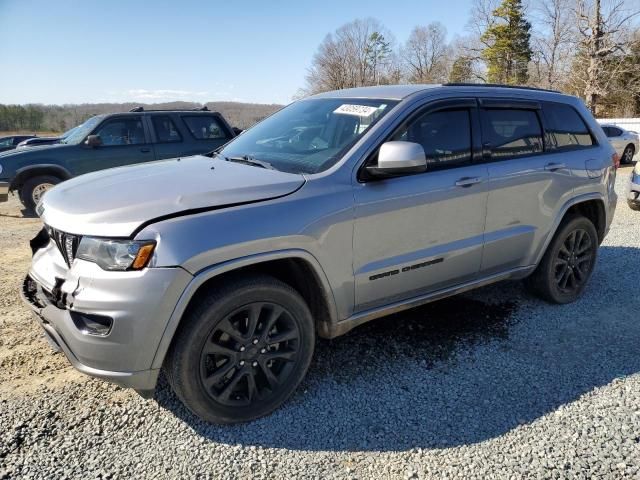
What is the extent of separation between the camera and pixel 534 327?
13.2ft

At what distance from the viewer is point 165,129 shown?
30.8ft

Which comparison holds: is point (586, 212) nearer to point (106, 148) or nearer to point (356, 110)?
point (356, 110)

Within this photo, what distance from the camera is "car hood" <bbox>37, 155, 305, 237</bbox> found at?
241 cm

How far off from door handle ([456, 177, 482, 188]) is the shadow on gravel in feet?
4.00

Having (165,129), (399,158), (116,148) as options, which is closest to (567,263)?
(399,158)

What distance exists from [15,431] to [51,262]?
0.94 m

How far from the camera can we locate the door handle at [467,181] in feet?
11.1

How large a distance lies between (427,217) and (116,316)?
1.99 meters

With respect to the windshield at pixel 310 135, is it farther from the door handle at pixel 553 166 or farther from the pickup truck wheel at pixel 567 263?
the pickup truck wheel at pixel 567 263

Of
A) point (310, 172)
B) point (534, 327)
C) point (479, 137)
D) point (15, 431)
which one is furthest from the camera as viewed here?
point (534, 327)

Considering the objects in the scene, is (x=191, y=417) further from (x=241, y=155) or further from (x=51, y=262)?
(x=241, y=155)

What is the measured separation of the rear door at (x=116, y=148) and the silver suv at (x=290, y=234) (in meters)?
5.93

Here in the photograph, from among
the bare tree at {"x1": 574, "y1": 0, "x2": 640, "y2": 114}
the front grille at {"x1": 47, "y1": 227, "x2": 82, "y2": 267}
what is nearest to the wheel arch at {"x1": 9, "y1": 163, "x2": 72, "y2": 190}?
the front grille at {"x1": 47, "y1": 227, "x2": 82, "y2": 267}

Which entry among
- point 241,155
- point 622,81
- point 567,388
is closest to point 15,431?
point 241,155
